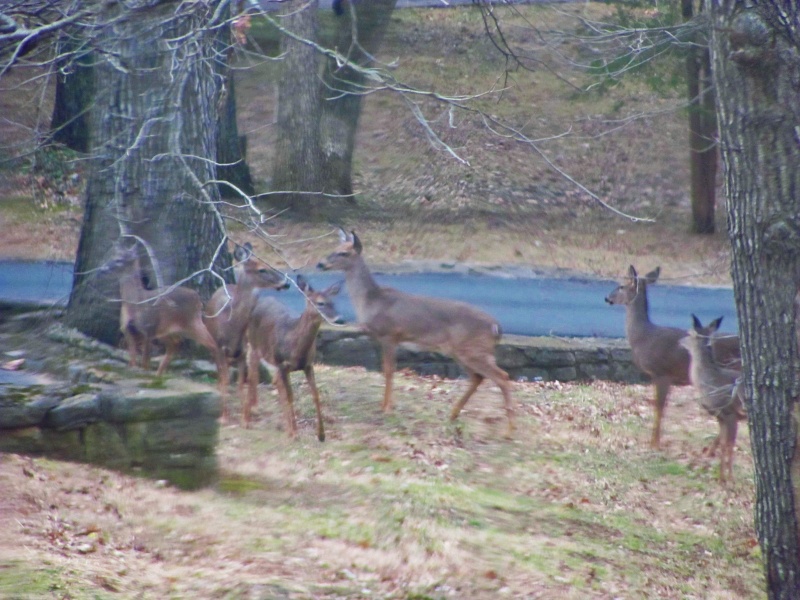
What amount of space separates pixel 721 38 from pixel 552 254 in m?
13.7

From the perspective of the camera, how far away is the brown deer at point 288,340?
28.0ft

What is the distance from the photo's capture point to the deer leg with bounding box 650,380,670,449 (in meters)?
9.70

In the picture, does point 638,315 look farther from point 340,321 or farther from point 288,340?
point 288,340

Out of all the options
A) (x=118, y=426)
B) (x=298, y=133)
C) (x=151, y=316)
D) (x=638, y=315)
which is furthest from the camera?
(x=298, y=133)

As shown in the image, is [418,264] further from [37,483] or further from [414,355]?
[37,483]

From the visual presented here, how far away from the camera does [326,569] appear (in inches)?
263

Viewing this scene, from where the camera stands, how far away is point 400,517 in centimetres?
743

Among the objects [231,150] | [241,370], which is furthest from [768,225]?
[231,150]

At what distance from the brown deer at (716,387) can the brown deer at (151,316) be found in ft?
13.4

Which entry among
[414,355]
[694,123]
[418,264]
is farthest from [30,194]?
[694,123]

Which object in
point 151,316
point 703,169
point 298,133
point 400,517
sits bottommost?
point 400,517

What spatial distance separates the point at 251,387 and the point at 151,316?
1044 mm

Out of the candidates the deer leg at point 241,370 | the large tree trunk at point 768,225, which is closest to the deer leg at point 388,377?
the deer leg at point 241,370

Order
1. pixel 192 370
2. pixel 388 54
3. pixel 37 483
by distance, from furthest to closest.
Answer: pixel 388 54 → pixel 192 370 → pixel 37 483
